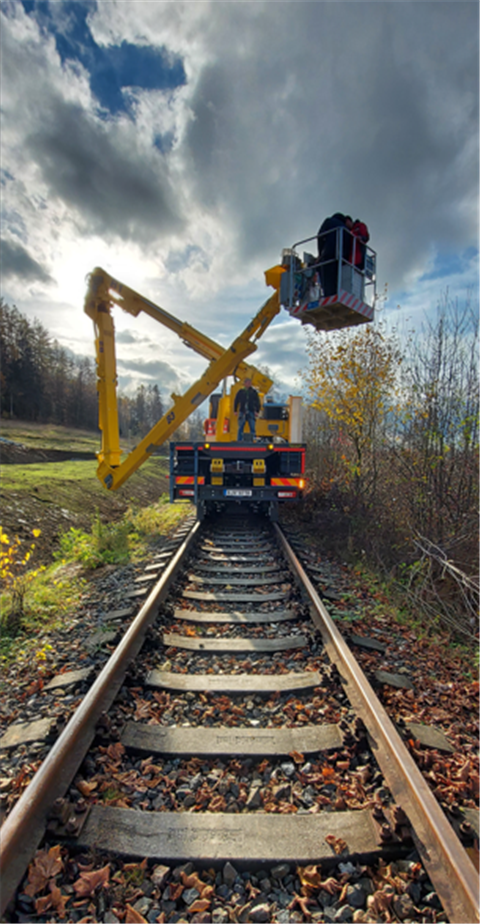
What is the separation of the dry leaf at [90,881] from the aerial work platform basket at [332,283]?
604cm

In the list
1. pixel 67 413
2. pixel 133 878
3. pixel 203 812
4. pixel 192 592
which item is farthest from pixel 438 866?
pixel 67 413

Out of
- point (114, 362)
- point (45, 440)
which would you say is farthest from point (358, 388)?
point (45, 440)

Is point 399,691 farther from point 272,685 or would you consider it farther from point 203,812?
point 203,812

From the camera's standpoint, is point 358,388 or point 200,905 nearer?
point 200,905

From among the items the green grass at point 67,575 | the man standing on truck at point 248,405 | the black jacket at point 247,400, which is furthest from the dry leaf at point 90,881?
the black jacket at point 247,400

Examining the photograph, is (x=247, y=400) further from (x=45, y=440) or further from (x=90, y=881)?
(x=45, y=440)

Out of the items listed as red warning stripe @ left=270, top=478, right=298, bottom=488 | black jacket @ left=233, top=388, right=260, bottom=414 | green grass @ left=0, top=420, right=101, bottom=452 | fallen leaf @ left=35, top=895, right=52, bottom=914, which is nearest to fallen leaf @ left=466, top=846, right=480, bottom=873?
fallen leaf @ left=35, top=895, right=52, bottom=914

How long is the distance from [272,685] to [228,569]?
2.81 metres

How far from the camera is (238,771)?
2.30 metres

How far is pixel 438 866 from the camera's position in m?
1.68

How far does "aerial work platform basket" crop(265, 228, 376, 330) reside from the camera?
19.6 ft

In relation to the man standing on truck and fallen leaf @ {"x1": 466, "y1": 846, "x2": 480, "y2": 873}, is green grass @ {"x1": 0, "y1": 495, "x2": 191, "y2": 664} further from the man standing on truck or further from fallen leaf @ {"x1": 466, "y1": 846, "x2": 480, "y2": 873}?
fallen leaf @ {"x1": 466, "y1": 846, "x2": 480, "y2": 873}

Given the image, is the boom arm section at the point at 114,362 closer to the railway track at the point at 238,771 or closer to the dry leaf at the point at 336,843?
the railway track at the point at 238,771

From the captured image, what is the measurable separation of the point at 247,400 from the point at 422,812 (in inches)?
305
